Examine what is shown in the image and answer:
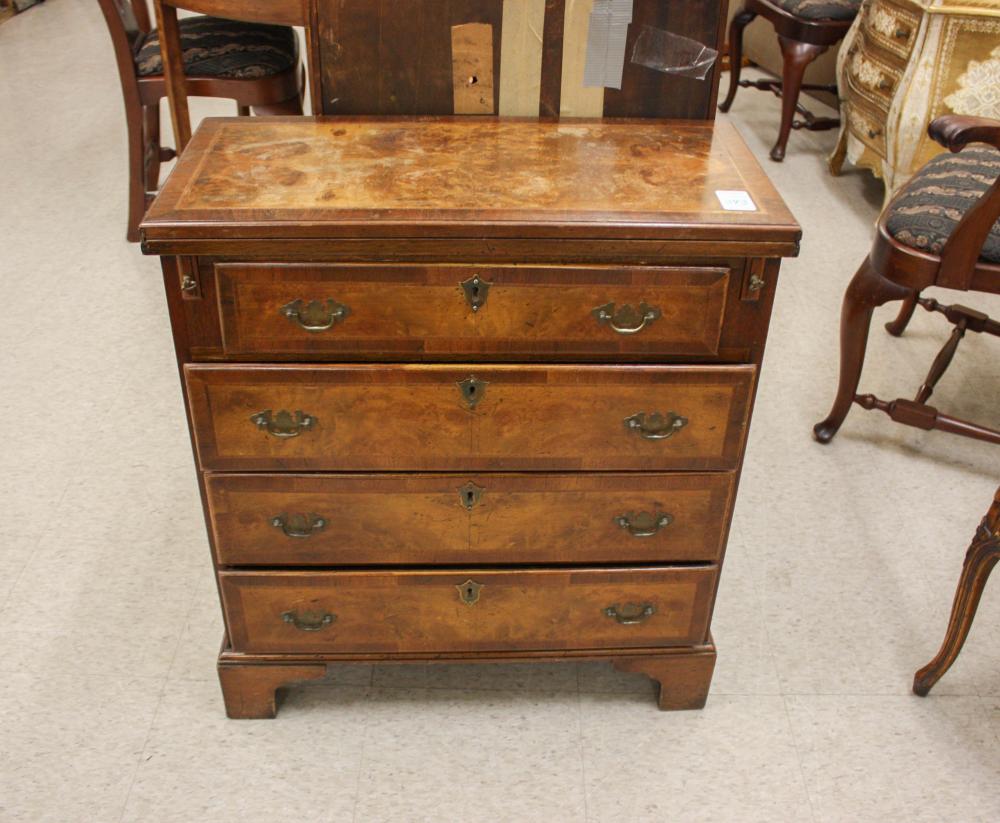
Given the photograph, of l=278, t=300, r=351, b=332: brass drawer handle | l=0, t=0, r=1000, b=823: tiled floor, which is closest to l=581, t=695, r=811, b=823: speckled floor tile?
l=0, t=0, r=1000, b=823: tiled floor

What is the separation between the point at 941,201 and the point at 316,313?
1.62 meters

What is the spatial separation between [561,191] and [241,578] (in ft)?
2.92

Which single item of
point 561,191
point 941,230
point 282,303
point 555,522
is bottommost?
point 555,522

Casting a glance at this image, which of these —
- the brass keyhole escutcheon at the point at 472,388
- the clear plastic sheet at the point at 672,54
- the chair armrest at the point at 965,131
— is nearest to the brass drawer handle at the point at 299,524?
the brass keyhole escutcheon at the point at 472,388

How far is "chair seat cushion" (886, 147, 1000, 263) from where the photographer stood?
2346 millimetres

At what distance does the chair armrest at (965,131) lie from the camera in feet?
7.28

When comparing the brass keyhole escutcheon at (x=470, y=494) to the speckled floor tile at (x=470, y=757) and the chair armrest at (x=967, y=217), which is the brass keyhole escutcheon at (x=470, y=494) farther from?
the chair armrest at (x=967, y=217)

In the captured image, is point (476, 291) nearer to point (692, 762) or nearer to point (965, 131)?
point (692, 762)

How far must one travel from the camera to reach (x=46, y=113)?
461cm

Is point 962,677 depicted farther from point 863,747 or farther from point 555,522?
point 555,522

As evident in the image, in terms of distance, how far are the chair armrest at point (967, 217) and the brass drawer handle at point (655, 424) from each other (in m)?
1.01

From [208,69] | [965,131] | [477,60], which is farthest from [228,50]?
[965,131]

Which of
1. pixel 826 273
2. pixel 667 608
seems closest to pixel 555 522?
pixel 667 608

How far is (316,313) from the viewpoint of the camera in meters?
1.57
